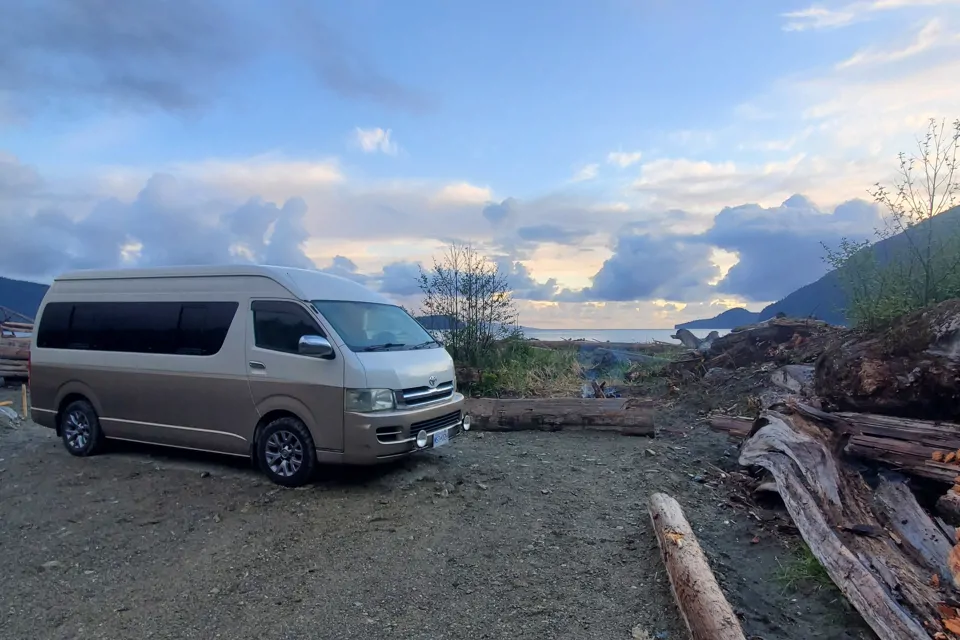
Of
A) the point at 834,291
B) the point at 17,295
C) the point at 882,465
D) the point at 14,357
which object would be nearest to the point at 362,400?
the point at 882,465

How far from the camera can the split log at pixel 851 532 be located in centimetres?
394

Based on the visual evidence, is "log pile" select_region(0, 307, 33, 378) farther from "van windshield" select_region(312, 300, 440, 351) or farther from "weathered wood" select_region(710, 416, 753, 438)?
"weathered wood" select_region(710, 416, 753, 438)

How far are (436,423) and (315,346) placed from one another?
60.9 inches

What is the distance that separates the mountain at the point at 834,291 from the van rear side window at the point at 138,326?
8.59 m

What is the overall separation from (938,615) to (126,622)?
507cm

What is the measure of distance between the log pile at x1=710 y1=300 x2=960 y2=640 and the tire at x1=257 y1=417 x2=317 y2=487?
14.8 ft

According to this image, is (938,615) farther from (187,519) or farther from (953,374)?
(187,519)

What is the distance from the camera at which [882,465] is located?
611 cm

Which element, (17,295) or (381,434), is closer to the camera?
(381,434)

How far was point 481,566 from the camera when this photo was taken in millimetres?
4910

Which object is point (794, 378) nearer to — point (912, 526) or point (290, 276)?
point (912, 526)

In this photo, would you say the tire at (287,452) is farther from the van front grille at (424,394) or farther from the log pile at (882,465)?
the log pile at (882,465)

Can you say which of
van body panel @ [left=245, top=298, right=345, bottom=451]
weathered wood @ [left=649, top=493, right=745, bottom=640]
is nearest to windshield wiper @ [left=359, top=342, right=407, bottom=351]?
van body panel @ [left=245, top=298, right=345, bottom=451]

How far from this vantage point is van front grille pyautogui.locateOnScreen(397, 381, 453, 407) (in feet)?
21.4
